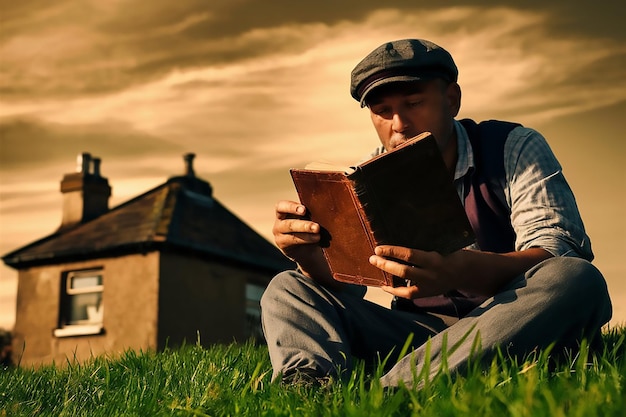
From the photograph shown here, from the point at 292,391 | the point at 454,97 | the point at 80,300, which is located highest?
the point at 454,97

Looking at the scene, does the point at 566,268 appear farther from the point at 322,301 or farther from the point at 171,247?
the point at 171,247

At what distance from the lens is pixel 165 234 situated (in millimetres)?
19750

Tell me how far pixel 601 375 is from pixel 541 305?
1.58 feet

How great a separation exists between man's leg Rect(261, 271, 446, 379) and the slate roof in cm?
1613

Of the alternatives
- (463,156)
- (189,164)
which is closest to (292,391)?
(463,156)

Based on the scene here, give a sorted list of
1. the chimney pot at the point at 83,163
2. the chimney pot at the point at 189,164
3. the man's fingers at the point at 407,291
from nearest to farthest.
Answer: the man's fingers at the point at 407,291 → the chimney pot at the point at 83,163 → the chimney pot at the point at 189,164

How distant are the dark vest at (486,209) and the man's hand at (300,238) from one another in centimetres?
59

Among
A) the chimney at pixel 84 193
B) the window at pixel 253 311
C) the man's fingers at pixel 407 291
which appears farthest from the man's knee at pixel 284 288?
the chimney at pixel 84 193

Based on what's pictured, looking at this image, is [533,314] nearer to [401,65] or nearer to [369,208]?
[369,208]

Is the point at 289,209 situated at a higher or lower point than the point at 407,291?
higher

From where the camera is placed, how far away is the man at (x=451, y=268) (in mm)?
3158

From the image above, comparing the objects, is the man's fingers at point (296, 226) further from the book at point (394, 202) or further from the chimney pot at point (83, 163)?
the chimney pot at point (83, 163)

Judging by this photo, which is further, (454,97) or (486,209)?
(454,97)

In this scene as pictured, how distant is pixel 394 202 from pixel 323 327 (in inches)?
29.2
